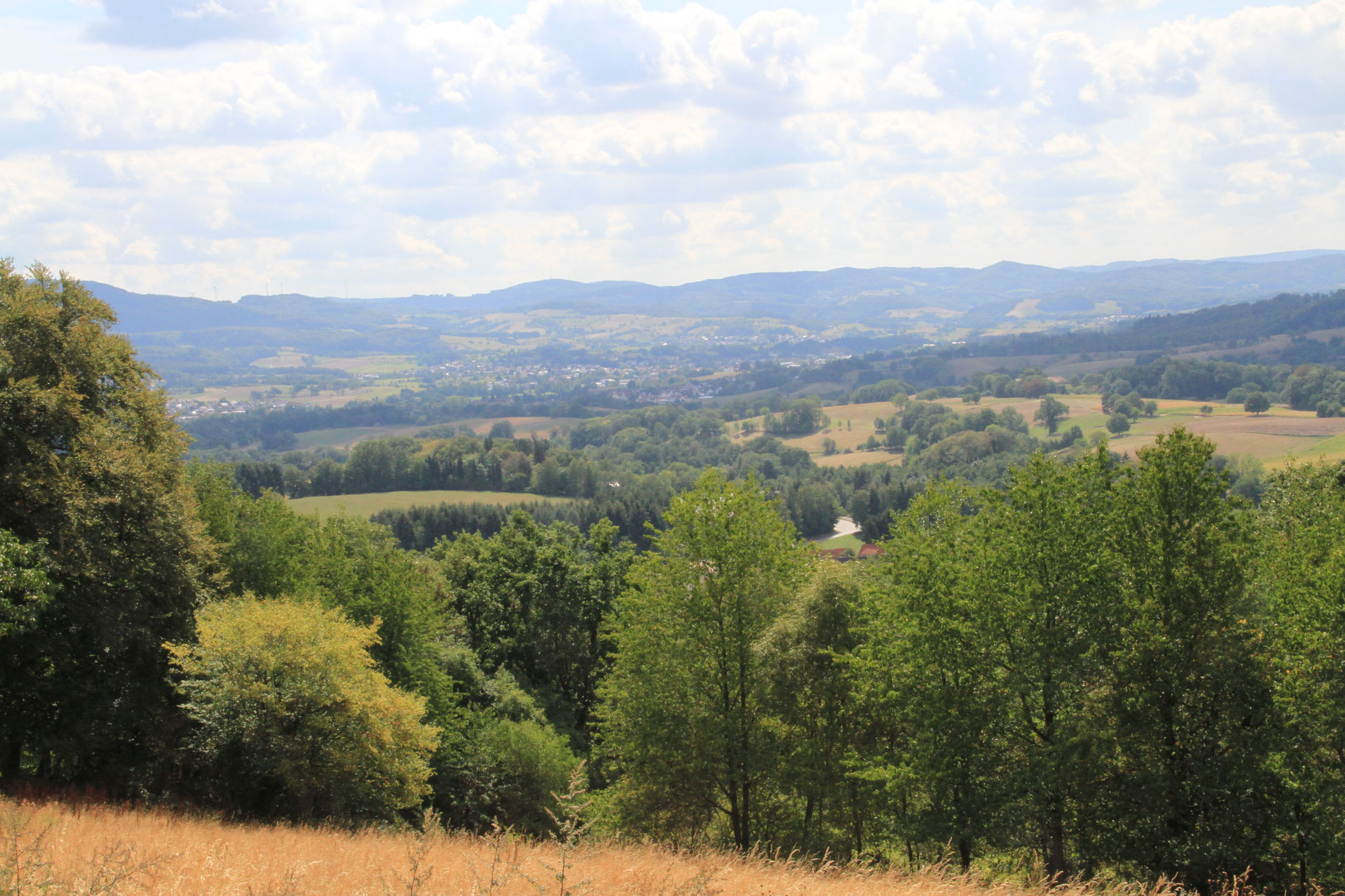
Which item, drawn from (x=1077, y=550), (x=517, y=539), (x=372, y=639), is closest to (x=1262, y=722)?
(x=1077, y=550)

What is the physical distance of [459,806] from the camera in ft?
90.9

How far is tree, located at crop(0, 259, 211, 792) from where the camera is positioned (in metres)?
19.6

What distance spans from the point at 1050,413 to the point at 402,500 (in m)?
136

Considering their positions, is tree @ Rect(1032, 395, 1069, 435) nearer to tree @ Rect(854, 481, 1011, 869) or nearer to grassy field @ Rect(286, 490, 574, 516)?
grassy field @ Rect(286, 490, 574, 516)

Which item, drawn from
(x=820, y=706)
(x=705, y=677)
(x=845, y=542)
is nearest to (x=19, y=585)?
(x=705, y=677)

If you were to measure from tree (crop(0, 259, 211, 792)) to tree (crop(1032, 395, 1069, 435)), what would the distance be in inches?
7263

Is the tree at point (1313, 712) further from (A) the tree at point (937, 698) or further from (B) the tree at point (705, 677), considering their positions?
(B) the tree at point (705, 677)

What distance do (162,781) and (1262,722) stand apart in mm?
22506

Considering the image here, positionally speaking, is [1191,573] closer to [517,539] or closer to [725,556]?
[725,556]

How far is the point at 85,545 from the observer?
65.2ft

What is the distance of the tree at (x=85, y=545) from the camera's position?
64.3 feet

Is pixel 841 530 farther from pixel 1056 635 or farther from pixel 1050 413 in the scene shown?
pixel 1056 635

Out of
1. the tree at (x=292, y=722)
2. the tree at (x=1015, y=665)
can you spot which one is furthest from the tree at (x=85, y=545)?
the tree at (x=1015, y=665)

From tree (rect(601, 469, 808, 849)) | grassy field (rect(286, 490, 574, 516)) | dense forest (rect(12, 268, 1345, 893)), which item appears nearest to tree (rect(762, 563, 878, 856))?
dense forest (rect(12, 268, 1345, 893))
